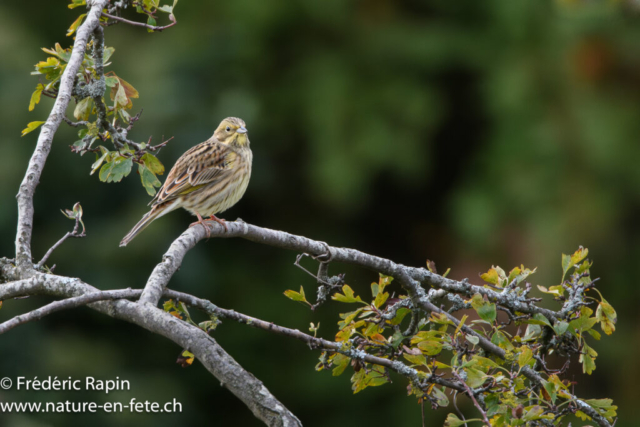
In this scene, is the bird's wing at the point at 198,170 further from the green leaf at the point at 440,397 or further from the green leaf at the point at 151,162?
the green leaf at the point at 440,397

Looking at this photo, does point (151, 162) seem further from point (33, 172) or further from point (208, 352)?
point (208, 352)

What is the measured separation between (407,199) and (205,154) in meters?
4.32

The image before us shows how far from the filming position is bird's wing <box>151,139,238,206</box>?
454cm

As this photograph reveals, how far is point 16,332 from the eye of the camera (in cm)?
666

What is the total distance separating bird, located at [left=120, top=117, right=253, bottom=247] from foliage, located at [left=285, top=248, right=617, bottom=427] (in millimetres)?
1895

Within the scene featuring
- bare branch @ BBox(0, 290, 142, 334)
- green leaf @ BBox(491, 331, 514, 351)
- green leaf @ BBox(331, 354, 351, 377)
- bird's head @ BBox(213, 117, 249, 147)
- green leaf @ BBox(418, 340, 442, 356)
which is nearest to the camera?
bare branch @ BBox(0, 290, 142, 334)

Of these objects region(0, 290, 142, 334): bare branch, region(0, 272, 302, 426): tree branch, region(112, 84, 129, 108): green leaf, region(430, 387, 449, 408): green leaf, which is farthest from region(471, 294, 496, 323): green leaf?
region(112, 84, 129, 108): green leaf

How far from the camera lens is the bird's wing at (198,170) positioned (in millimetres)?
4535

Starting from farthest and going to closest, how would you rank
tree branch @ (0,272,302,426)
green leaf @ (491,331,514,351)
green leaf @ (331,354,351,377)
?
green leaf @ (331,354,351,377) < green leaf @ (491,331,514,351) < tree branch @ (0,272,302,426)

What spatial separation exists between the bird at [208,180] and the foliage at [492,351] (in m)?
1.90

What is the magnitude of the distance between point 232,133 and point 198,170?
63 cm

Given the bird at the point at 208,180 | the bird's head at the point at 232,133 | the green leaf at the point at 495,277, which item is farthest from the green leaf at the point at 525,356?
the bird's head at the point at 232,133

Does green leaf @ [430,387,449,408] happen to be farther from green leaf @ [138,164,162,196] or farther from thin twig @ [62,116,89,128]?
thin twig @ [62,116,89,128]

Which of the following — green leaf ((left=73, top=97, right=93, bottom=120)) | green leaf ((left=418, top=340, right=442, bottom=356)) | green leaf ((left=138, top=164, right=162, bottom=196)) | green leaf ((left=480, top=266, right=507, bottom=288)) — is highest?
green leaf ((left=73, top=97, right=93, bottom=120))
